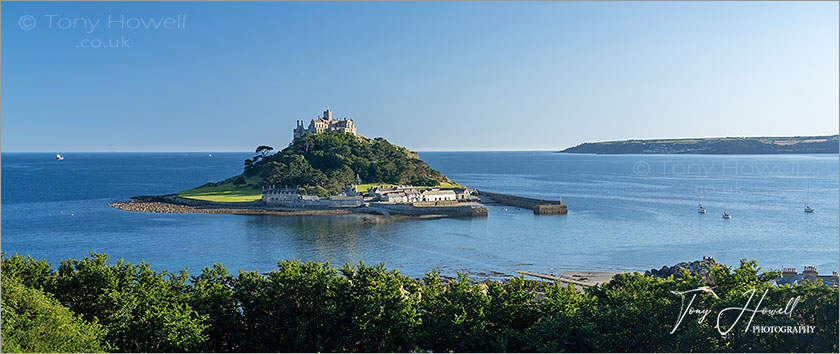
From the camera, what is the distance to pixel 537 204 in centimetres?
5559

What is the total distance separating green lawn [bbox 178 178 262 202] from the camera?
195 ft

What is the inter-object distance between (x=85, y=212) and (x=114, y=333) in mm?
47650

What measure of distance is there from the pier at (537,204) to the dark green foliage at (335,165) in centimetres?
1005

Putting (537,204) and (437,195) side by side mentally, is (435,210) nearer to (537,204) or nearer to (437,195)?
(437,195)

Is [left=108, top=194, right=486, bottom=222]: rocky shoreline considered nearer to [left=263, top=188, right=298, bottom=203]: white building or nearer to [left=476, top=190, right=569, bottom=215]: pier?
[left=263, top=188, right=298, bottom=203]: white building

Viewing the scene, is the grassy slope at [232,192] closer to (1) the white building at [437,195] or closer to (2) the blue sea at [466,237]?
(1) the white building at [437,195]

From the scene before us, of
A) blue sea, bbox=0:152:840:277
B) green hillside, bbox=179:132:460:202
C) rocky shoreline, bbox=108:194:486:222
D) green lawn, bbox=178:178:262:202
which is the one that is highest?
green hillside, bbox=179:132:460:202

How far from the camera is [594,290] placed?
1574 cm

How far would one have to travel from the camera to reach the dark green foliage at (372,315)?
11748 millimetres

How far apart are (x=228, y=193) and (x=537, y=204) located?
36.3m

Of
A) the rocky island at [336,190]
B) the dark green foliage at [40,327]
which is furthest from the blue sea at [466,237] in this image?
the dark green foliage at [40,327]

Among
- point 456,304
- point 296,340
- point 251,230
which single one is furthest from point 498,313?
point 251,230

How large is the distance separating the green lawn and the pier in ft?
92.7
